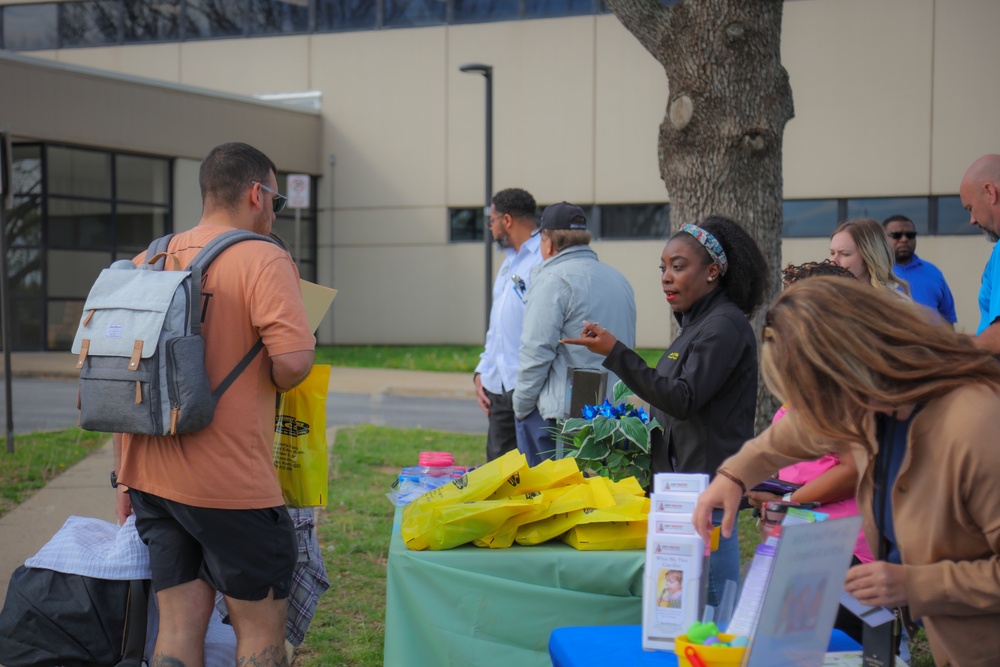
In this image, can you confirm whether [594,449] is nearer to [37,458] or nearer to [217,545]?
[217,545]

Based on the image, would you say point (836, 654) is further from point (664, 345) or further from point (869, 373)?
point (664, 345)

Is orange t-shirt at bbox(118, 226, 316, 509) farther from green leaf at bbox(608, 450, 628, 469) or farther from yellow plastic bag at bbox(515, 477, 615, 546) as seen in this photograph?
green leaf at bbox(608, 450, 628, 469)

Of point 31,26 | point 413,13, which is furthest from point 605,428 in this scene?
point 31,26

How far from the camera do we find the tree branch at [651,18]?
20.6 ft

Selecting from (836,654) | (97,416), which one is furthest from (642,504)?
(97,416)

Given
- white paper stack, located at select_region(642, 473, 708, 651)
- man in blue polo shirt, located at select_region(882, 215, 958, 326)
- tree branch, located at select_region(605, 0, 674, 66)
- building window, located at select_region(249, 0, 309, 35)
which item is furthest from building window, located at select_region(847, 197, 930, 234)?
white paper stack, located at select_region(642, 473, 708, 651)

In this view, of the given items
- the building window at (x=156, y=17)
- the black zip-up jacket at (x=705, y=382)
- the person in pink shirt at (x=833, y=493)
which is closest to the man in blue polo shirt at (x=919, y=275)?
the black zip-up jacket at (x=705, y=382)

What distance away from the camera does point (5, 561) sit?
5469 mm

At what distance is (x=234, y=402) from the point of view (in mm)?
2994

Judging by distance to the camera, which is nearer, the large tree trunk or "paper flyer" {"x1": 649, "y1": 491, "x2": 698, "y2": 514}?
"paper flyer" {"x1": 649, "y1": 491, "x2": 698, "y2": 514}

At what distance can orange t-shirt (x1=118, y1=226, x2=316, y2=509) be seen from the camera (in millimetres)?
2939

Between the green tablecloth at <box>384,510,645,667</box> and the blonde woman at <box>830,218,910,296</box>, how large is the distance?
→ 201 centimetres

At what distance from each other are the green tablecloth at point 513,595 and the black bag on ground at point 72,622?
2.99 ft

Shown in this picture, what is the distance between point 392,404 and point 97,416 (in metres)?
10.5
